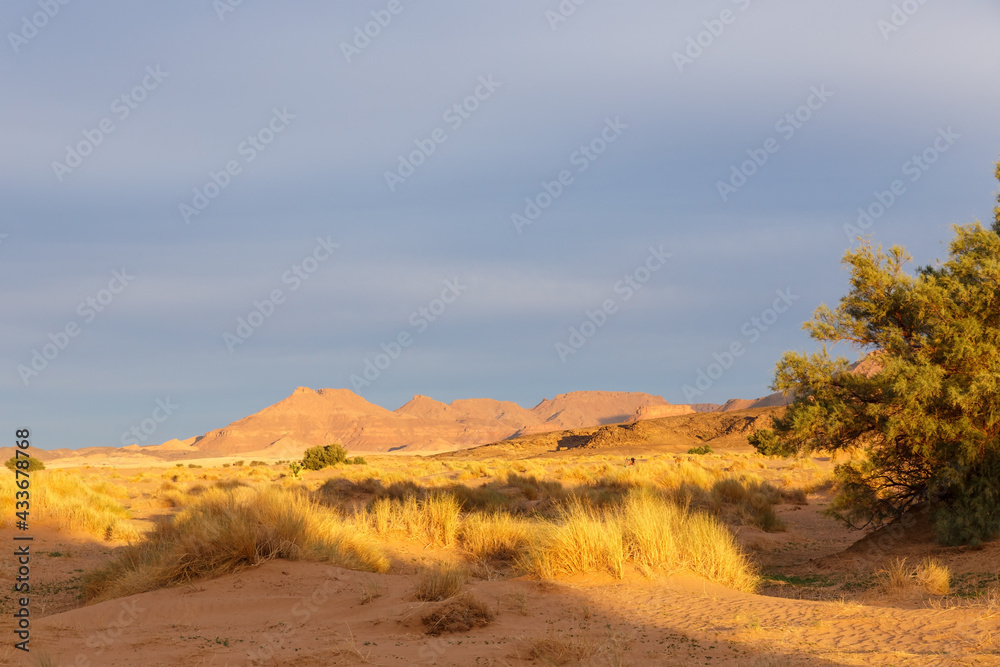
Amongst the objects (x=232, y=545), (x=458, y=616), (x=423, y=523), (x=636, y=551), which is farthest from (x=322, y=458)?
(x=458, y=616)

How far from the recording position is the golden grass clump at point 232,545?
34.6 feet

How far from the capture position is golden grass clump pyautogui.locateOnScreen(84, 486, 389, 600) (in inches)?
416

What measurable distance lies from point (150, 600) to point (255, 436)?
182 metres

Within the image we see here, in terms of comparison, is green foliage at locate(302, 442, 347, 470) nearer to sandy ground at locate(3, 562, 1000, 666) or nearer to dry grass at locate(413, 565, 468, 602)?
sandy ground at locate(3, 562, 1000, 666)

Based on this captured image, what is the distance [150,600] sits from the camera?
949cm

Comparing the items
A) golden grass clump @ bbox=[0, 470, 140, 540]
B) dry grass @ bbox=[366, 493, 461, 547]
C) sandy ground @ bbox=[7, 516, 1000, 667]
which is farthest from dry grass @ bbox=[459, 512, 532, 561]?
golden grass clump @ bbox=[0, 470, 140, 540]

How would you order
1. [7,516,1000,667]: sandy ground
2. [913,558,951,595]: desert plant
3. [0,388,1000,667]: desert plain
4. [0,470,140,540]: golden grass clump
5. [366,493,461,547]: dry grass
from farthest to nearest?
[0,470,140,540]: golden grass clump
[366,493,461,547]: dry grass
[913,558,951,595]: desert plant
[0,388,1000,667]: desert plain
[7,516,1000,667]: sandy ground

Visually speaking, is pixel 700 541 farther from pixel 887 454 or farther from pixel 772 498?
pixel 772 498

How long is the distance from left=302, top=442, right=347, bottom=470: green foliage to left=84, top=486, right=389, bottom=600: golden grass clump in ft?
99.4

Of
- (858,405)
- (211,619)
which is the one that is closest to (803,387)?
(858,405)

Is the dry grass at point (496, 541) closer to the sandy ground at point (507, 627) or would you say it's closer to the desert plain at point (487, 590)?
the desert plain at point (487, 590)

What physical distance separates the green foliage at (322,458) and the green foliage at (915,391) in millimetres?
Answer: 33485

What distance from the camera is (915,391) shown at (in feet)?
37.8

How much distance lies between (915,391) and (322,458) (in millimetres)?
36486
